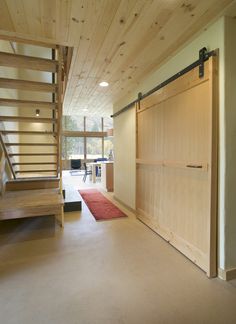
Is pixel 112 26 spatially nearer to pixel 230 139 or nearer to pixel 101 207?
pixel 230 139

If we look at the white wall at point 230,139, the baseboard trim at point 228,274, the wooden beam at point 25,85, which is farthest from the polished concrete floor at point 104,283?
the wooden beam at point 25,85

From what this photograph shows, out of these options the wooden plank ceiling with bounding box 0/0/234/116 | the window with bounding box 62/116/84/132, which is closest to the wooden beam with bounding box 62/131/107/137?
the window with bounding box 62/116/84/132

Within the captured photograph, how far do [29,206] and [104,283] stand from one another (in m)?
1.49

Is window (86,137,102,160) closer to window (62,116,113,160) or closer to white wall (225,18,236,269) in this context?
window (62,116,113,160)

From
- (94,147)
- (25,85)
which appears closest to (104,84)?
(25,85)

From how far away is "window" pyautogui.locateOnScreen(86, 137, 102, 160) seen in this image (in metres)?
12.0

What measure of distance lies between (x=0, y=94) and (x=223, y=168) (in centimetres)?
367

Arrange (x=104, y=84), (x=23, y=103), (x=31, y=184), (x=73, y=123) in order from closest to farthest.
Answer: (x=23, y=103) → (x=104, y=84) → (x=31, y=184) → (x=73, y=123)

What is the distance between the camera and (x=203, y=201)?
2.00 metres

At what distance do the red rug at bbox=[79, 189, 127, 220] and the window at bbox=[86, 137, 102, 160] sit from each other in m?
6.81

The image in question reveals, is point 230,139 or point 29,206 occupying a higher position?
point 230,139

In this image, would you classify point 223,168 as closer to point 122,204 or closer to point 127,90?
point 127,90

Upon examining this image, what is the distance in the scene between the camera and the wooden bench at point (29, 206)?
266 centimetres

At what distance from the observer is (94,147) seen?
12086 millimetres
